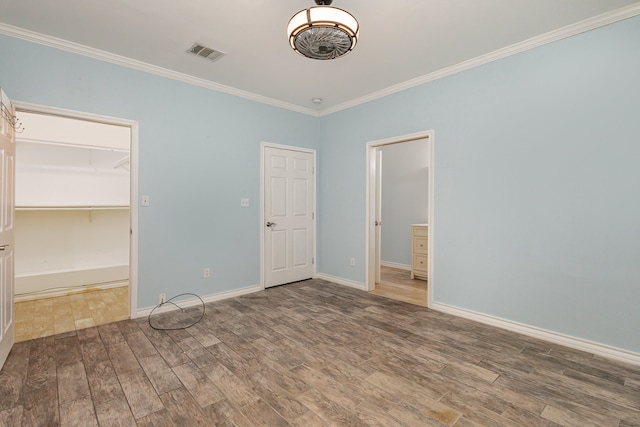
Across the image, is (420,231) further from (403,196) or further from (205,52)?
(205,52)

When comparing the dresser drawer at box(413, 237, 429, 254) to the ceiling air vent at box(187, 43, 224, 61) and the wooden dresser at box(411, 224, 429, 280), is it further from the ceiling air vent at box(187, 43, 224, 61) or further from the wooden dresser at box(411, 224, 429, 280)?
the ceiling air vent at box(187, 43, 224, 61)

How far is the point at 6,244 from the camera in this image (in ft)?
7.77

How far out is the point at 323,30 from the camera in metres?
1.95

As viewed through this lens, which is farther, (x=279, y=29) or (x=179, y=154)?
(x=179, y=154)

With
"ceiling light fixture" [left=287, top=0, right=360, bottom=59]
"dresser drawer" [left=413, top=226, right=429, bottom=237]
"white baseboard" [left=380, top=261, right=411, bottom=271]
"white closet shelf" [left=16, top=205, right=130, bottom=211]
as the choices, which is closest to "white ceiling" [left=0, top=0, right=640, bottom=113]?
"ceiling light fixture" [left=287, top=0, right=360, bottom=59]

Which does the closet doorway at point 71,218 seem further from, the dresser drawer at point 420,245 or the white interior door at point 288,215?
the dresser drawer at point 420,245

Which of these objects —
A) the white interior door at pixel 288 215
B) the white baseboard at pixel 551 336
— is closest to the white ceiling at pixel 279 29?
the white interior door at pixel 288 215

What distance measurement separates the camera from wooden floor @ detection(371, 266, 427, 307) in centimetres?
403

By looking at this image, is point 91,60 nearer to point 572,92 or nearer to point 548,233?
point 572,92

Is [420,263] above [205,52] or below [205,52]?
below

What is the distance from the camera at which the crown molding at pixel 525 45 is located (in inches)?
94.0

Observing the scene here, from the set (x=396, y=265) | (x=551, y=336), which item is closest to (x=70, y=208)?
(x=396, y=265)

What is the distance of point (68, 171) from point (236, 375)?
428cm

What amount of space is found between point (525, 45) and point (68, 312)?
5.71 meters
